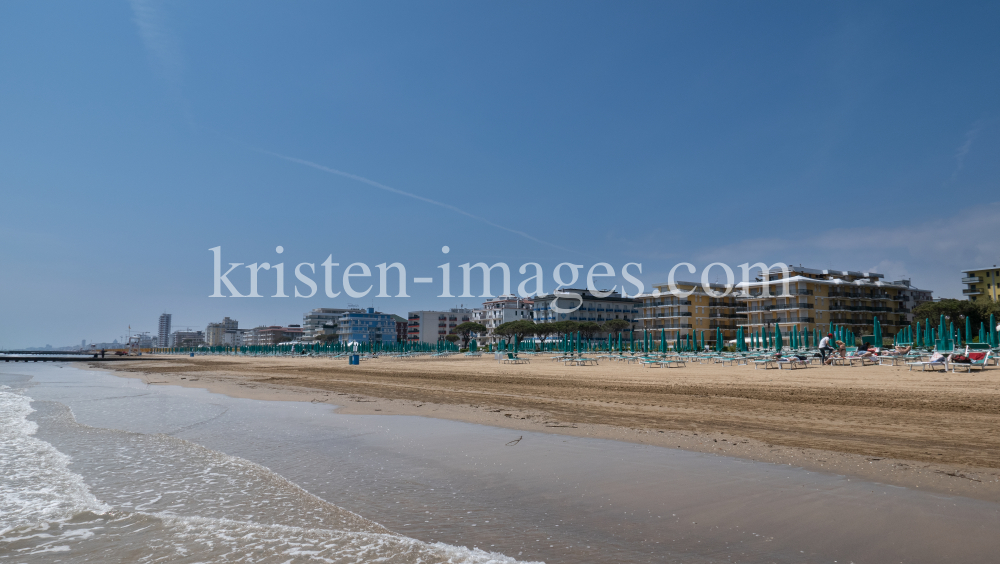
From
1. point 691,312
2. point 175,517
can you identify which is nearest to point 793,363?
point 175,517

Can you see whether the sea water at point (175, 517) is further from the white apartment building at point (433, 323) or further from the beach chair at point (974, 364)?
the white apartment building at point (433, 323)

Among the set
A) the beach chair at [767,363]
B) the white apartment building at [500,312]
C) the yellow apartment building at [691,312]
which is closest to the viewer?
the beach chair at [767,363]

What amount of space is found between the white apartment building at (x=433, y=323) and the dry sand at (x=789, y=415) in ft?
395

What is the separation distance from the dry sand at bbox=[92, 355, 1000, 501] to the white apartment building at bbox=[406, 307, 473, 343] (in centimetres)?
12028

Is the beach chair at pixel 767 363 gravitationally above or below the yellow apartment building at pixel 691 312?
below

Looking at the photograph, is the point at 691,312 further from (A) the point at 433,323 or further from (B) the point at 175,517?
(B) the point at 175,517

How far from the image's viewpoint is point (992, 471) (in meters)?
5.52

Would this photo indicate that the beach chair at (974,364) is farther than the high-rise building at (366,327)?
No

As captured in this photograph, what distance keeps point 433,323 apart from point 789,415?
13295cm

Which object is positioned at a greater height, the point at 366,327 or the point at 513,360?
the point at 366,327

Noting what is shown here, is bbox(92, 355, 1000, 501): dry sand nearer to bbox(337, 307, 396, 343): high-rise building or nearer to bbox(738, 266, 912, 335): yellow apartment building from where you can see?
bbox(738, 266, 912, 335): yellow apartment building

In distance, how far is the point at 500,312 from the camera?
439 feet

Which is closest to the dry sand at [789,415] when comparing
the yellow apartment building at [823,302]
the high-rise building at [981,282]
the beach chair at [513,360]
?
the beach chair at [513,360]

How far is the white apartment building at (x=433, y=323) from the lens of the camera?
139 meters
